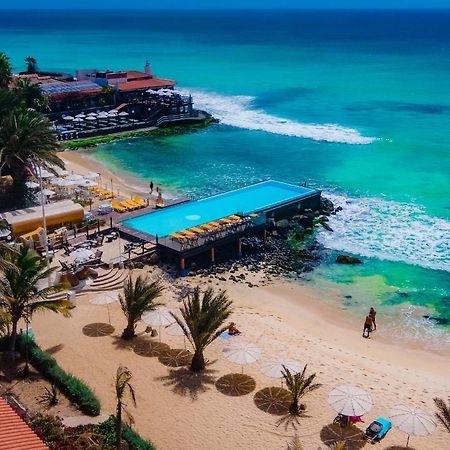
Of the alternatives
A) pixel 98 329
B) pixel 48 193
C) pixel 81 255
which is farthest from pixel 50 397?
pixel 48 193

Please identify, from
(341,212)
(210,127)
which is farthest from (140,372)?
(210,127)

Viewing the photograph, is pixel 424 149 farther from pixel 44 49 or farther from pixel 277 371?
pixel 44 49

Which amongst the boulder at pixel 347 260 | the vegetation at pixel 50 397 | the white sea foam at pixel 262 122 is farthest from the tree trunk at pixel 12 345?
the white sea foam at pixel 262 122

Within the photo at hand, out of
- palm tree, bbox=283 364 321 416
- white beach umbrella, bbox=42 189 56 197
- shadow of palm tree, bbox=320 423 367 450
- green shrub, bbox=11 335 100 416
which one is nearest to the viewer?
shadow of palm tree, bbox=320 423 367 450

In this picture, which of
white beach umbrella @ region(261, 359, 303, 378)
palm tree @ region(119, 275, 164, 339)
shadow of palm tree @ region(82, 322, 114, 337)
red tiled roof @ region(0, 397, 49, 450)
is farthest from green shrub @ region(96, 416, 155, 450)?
shadow of palm tree @ region(82, 322, 114, 337)

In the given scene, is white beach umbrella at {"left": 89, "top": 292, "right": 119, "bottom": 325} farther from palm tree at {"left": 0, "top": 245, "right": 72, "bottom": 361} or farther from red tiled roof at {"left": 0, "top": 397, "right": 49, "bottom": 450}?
red tiled roof at {"left": 0, "top": 397, "right": 49, "bottom": 450}

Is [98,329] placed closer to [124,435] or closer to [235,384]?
[235,384]
